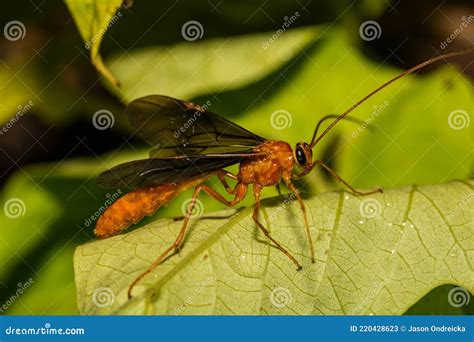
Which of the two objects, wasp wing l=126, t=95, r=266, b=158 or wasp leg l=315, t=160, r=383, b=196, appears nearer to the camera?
wasp leg l=315, t=160, r=383, b=196

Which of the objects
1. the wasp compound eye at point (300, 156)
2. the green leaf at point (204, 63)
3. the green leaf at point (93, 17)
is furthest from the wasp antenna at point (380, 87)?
the green leaf at point (93, 17)

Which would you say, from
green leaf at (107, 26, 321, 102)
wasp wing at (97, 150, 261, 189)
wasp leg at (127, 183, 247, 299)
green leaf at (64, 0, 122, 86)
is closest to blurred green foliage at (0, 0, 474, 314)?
green leaf at (107, 26, 321, 102)

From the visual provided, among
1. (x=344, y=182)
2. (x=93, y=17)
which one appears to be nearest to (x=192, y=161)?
(x=344, y=182)

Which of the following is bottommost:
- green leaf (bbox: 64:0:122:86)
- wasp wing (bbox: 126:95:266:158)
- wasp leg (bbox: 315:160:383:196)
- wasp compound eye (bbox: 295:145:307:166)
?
wasp wing (bbox: 126:95:266:158)

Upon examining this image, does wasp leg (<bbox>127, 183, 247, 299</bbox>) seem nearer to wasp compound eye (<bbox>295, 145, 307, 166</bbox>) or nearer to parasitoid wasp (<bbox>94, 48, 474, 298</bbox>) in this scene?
parasitoid wasp (<bbox>94, 48, 474, 298</bbox>)

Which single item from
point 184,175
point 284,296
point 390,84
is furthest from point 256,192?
point 390,84

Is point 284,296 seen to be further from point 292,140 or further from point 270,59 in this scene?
point 270,59

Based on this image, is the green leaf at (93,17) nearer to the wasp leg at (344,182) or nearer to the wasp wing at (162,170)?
the wasp wing at (162,170)
